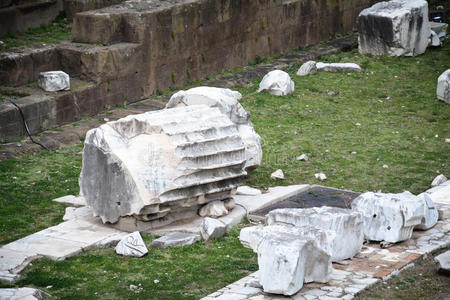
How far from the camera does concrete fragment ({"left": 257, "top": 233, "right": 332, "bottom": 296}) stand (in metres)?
6.89

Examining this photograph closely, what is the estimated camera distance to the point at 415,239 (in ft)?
27.7

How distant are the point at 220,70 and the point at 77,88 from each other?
12.7 feet

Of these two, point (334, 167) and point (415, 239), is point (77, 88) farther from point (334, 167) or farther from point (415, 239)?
point (415, 239)

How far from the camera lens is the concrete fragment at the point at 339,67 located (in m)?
16.5

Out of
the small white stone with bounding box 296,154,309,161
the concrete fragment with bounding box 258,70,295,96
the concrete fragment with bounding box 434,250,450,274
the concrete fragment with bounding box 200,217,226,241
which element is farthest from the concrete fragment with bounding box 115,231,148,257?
the concrete fragment with bounding box 258,70,295,96

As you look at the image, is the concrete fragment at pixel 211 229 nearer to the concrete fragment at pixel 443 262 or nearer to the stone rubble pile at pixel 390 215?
the stone rubble pile at pixel 390 215

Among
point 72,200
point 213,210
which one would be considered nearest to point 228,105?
point 213,210

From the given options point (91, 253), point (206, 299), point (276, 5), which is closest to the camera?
point (206, 299)

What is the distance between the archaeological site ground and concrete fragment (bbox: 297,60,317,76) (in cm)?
4

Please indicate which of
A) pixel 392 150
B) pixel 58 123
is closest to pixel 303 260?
pixel 392 150

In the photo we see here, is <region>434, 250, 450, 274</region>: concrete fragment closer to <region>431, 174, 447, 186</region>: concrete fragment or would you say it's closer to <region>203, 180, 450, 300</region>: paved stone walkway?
<region>203, 180, 450, 300</region>: paved stone walkway

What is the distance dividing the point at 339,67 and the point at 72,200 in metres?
8.23

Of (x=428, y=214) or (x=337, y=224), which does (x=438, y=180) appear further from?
(x=337, y=224)

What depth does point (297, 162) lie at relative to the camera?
11.3 meters
